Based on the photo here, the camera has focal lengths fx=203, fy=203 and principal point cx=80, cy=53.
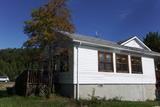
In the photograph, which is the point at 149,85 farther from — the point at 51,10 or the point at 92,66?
the point at 51,10

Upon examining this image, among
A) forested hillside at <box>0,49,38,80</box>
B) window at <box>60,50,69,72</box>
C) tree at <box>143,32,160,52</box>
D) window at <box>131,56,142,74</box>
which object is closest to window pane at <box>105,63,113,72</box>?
window at <box>131,56,142,74</box>

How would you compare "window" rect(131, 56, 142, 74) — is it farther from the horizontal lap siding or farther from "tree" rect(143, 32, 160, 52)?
"tree" rect(143, 32, 160, 52)

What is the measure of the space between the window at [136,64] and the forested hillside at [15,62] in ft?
28.0

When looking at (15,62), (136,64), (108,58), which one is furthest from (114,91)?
(15,62)

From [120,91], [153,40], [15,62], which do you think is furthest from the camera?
[15,62]

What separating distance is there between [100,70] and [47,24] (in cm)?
529

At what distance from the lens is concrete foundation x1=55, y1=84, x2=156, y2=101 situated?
1450 centimetres

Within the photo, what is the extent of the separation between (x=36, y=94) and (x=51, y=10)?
6116 millimetres

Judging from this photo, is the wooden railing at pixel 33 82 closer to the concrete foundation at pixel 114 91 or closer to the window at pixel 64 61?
the window at pixel 64 61

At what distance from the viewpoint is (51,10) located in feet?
48.3

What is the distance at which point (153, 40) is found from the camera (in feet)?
125

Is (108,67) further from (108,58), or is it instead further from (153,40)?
(153,40)

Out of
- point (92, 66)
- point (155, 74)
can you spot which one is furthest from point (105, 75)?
point (155, 74)

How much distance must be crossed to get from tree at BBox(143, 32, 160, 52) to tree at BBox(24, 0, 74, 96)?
25.8 m
